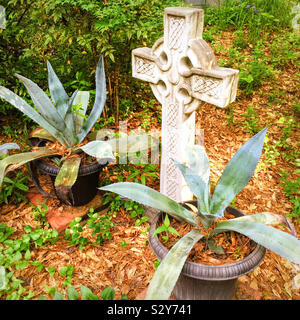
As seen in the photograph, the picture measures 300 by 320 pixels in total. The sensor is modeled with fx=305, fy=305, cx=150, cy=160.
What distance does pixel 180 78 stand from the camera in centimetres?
193

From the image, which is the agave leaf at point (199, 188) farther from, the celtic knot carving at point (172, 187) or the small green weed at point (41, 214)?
the small green weed at point (41, 214)

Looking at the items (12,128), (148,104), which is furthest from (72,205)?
(148,104)

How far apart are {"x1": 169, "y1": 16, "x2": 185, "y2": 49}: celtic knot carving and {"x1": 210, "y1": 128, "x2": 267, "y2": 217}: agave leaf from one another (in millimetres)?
739

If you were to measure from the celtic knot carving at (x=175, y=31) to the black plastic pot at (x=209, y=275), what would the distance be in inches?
40.7

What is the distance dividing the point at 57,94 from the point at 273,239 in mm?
1850

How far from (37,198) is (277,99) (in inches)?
116

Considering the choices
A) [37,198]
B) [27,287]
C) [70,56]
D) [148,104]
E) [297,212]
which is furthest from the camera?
[148,104]

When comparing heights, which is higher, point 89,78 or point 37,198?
point 89,78

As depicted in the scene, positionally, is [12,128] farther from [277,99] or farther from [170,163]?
[277,99]

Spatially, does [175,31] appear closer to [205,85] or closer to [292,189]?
[205,85]

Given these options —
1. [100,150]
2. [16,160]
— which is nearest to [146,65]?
[100,150]

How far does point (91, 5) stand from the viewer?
2186 mm

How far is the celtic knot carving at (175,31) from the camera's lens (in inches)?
69.4

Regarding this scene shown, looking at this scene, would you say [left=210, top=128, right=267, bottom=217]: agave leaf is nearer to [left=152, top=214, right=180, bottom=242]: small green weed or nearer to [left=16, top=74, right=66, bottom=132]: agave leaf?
[left=152, top=214, right=180, bottom=242]: small green weed
